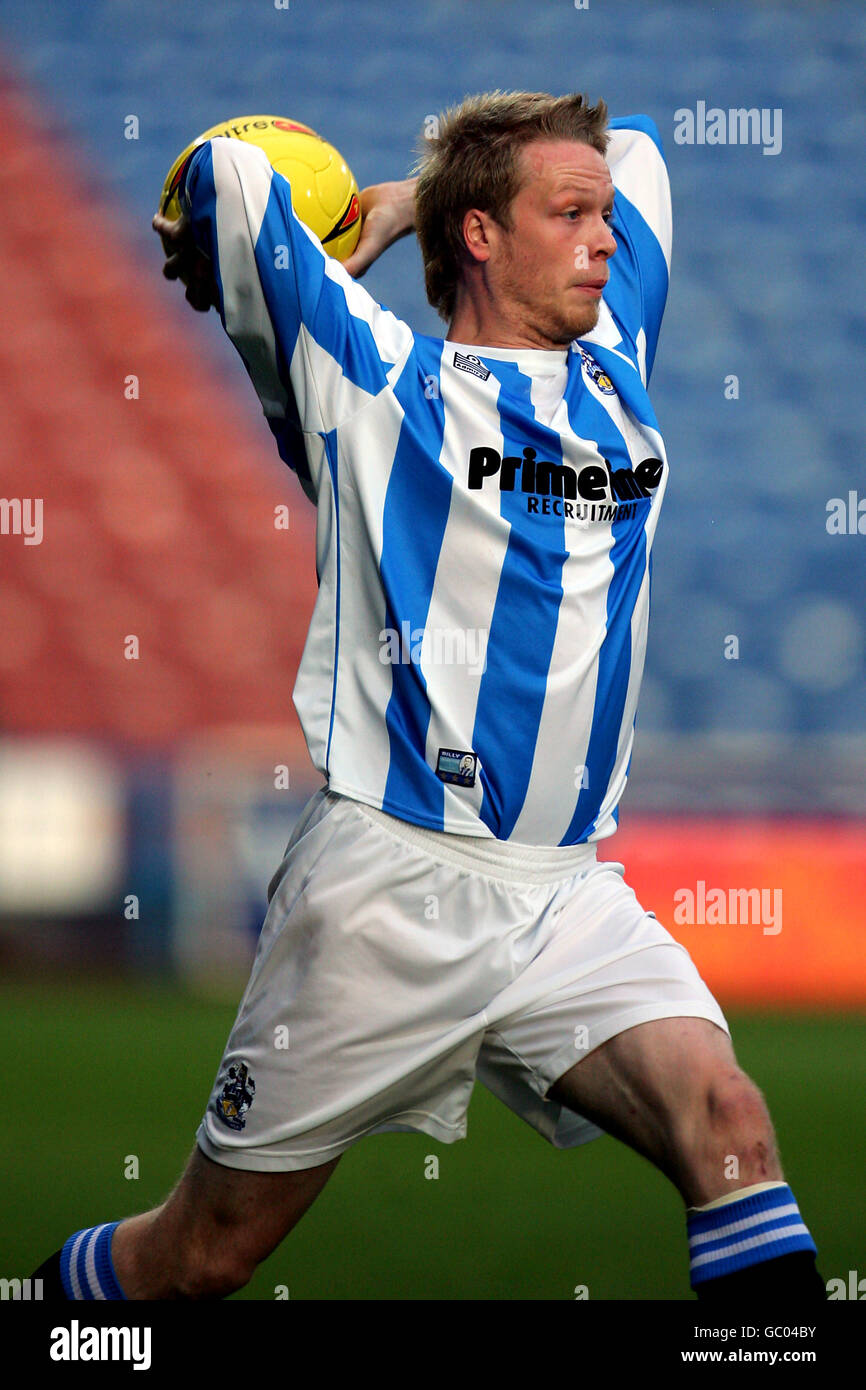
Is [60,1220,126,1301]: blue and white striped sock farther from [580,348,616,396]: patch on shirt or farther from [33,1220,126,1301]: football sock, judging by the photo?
[580,348,616,396]: patch on shirt

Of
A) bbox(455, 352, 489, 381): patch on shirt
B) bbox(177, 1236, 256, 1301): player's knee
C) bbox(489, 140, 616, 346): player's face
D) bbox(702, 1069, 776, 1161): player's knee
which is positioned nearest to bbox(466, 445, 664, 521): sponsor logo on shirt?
bbox(455, 352, 489, 381): patch on shirt

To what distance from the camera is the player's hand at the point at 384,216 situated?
270 centimetres

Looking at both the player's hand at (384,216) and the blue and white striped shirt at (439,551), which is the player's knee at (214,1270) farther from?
the player's hand at (384,216)

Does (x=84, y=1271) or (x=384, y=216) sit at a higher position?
(x=384, y=216)

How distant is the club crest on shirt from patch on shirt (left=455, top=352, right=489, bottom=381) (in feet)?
0.60

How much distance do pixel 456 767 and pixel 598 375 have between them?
661mm

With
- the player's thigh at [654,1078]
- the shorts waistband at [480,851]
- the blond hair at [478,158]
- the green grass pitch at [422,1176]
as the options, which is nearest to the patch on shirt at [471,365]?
the blond hair at [478,158]

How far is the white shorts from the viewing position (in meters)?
2.07

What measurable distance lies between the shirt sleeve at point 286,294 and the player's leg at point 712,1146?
939mm

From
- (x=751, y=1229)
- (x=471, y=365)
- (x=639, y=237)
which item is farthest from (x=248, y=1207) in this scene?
(x=639, y=237)

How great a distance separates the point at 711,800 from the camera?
659 cm

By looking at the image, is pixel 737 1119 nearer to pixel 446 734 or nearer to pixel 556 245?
pixel 446 734

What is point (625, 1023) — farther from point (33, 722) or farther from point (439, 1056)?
point (33, 722)

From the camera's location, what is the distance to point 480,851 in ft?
6.99
